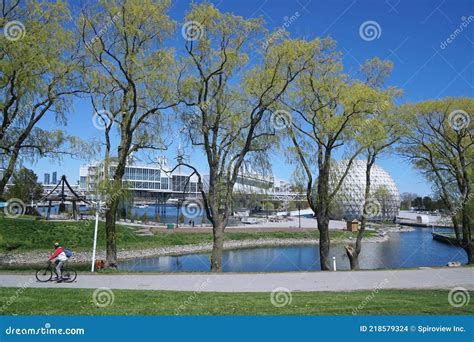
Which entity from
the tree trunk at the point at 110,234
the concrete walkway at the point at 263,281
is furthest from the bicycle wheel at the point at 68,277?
the tree trunk at the point at 110,234

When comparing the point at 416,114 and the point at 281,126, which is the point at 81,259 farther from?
the point at 416,114

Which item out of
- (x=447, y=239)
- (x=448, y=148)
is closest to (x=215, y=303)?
(x=448, y=148)

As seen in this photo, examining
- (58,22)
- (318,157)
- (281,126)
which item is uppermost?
(58,22)

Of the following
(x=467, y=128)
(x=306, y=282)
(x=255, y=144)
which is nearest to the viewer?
(x=306, y=282)

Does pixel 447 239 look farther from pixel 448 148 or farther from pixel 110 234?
pixel 110 234

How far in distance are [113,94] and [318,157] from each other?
10303 millimetres

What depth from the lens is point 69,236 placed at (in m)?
45.2

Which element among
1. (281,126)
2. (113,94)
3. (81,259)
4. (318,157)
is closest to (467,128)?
(318,157)

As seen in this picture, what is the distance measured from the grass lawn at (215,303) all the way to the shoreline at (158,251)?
22.8 metres

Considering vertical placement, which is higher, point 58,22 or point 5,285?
point 58,22

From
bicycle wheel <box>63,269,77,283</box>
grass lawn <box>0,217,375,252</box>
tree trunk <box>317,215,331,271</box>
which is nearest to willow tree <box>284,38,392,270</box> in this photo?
tree trunk <box>317,215,331,271</box>

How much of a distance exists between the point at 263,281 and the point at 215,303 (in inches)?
208

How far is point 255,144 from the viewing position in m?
21.4

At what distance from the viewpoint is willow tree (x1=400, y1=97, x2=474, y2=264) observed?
25219 millimetres
